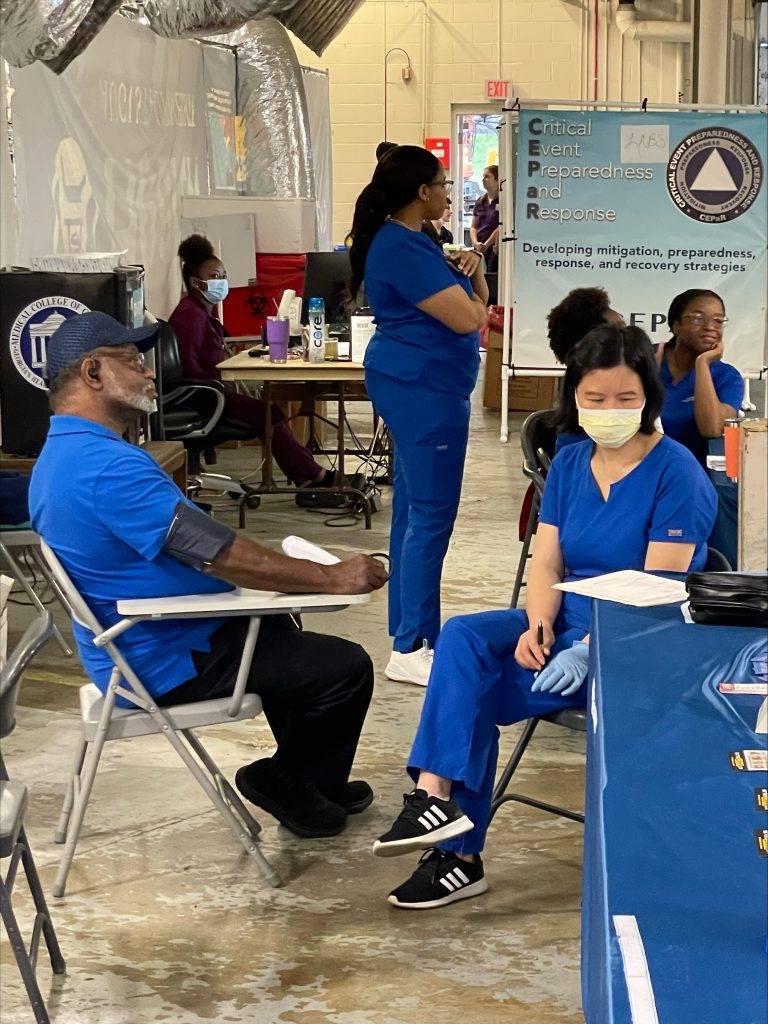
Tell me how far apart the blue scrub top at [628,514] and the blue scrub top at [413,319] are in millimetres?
1103

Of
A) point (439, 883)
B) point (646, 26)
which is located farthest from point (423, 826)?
point (646, 26)

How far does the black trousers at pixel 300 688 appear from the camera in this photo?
9.66 ft

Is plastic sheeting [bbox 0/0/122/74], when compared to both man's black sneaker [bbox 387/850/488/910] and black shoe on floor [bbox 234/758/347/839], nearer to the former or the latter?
black shoe on floor [bbox 234/758/347/839]

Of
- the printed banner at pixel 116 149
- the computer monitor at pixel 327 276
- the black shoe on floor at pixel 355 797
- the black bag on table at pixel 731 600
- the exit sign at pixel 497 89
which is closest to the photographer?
the black bag on table at pixel 731 600

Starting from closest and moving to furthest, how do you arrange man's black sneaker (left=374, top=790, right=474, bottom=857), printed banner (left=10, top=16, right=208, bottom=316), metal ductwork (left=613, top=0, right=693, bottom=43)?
1. man's black sneaker (left=374, top=790, right=474, bottom=857)
2. printed banner (left=10, top=16, right=208, bottom=316)
3. metal ductwork (left=613, top=0, right=693, bottom=43)

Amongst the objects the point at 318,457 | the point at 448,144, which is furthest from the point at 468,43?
the point at 318,457

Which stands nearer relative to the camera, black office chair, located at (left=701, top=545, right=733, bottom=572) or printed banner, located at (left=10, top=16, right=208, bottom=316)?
black office chair, located at (left=701, top=545, right=733, bottom=572)

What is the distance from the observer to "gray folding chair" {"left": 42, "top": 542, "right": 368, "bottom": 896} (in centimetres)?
277

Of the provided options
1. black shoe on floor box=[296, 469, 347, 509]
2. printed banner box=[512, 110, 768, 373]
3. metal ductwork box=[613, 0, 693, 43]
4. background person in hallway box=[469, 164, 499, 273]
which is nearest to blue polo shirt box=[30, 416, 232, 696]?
black shoe on floor box=[296, 469, 347, 509]

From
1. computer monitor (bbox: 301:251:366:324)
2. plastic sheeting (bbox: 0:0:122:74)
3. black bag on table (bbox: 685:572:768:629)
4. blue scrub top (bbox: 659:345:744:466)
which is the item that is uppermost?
plastic sheeting (bbox: 0:0:122:74)

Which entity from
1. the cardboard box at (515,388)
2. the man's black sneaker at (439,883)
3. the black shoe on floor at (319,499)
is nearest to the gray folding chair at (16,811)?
the man's black sneaker at (439,883)

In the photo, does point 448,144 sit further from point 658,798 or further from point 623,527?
point 658,798

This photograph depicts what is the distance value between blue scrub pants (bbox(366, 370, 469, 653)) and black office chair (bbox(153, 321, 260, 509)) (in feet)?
6.81

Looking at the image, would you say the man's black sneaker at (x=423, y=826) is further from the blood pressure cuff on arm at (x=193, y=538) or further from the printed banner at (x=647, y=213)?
the printed banner at (x=647, y=213)
